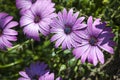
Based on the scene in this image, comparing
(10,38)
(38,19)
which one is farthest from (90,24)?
(10,38)

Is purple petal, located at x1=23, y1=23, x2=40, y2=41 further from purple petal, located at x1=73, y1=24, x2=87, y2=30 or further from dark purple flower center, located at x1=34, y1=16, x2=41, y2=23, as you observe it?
purple petal, located at x1=73, y1=24, x2=87, y2=30

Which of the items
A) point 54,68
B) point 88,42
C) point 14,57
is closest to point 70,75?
point 54,68

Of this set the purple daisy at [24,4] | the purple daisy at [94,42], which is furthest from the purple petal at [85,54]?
the purple daisy at [24,4]

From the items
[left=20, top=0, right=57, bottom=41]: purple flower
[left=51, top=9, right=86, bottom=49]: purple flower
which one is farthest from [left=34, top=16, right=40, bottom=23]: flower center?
[left=51, top=9, right=86, bottom=49]: purple flower

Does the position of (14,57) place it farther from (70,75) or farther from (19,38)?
(70,75)

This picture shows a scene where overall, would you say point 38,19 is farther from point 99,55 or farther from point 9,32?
point 99,55

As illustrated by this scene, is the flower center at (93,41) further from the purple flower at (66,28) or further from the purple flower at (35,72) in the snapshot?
the purple flower at (35,72)
